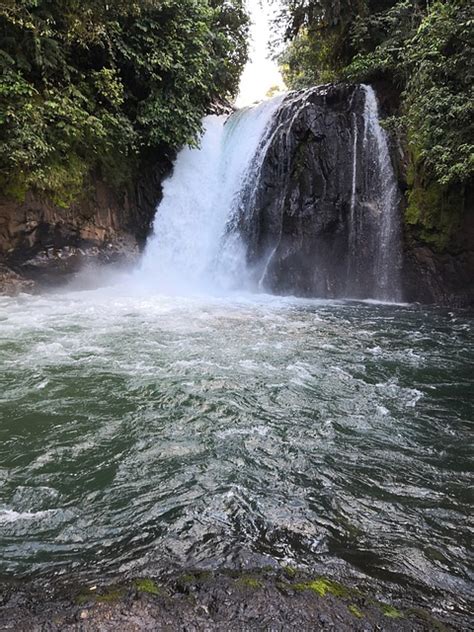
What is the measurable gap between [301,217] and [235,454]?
901cm

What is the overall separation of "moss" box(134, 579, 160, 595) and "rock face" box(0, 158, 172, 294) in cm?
902

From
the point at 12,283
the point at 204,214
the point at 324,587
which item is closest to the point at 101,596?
the point at 324,587

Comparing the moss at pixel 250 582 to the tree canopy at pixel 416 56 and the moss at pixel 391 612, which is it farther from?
the tree canopy at pixel 416 56

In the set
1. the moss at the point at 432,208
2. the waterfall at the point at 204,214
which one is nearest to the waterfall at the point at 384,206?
the moss at the point at 432,208

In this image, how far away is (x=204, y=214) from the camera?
42.1ft

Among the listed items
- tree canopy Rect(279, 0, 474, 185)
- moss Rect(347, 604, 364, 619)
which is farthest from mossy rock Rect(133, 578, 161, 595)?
tree canopy Rect(279, 0, 474, 185)

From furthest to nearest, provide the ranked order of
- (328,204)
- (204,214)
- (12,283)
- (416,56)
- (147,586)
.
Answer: (204,214) < (328,204) < (12,283) < (416,56) < (147,586)

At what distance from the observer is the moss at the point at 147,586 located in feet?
6.30

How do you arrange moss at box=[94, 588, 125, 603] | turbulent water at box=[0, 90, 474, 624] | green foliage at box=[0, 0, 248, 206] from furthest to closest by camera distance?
green foliage at box=[0, 0, 248, 206] < turbulent water at box=[0, 90, 474, 624] < moss at box=[94, 588, 125, 603]

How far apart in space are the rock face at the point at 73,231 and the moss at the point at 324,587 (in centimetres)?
942

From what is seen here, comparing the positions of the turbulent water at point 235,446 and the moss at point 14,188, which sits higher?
the moss at point 14,188

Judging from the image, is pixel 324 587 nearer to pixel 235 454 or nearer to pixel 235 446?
pixel 235 454

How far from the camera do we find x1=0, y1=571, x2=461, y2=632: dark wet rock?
1.71 m

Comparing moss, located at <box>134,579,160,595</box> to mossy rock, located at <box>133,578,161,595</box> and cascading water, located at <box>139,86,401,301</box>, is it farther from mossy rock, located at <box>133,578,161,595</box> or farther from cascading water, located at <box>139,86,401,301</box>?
cascading water, located at <box>139,86,401,301</box>
